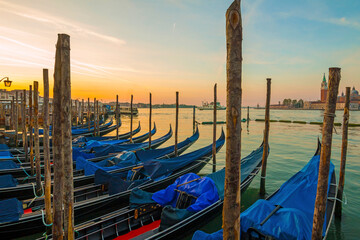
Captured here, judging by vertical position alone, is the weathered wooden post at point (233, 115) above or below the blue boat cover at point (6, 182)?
above

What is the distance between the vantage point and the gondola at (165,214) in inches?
168

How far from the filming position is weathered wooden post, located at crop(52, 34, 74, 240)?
9.11 feet

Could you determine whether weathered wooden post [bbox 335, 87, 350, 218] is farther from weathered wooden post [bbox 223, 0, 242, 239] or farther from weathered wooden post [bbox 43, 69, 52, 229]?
weathered wooden post [bbox 43, 69, 52, 229]

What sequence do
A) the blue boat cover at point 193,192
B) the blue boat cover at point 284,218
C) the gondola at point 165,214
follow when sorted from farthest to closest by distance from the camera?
the blue boat cover at point 193,192, the gondola at point 165,214, the blue boat cover at point 284,218

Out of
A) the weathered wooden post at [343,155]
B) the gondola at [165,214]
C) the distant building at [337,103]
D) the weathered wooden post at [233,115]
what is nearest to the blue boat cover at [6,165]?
the gondola at [165,214]

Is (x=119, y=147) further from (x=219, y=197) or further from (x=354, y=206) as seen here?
(x=354, y=206)

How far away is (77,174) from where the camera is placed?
7609mm

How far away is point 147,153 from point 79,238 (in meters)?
5.37

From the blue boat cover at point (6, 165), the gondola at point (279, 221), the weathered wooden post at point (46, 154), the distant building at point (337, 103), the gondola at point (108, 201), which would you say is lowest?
the gondola at point (108, 201)

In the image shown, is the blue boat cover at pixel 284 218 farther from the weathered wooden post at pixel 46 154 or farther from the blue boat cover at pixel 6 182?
the blue boat cover at pixel 6 182

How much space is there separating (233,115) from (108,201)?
5045 mm

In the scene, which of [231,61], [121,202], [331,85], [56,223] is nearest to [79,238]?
[56,223]

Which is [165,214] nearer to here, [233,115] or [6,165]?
[233,115]

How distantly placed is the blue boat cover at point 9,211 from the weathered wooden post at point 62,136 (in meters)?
2.22
